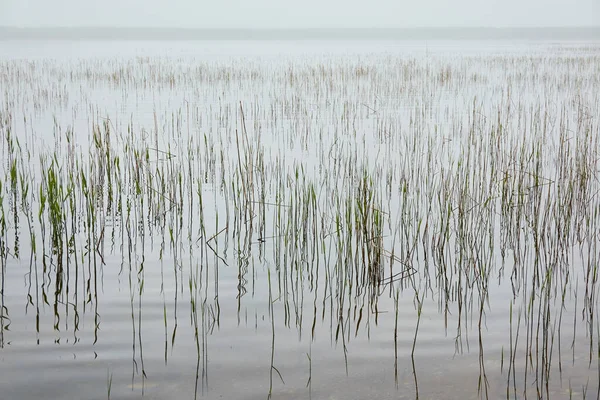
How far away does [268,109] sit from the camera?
1117 cm

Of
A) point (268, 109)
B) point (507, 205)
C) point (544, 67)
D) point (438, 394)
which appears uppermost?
point (544, 67)

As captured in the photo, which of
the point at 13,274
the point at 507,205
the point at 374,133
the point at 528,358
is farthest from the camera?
the point at 374,133

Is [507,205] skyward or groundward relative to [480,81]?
groundward

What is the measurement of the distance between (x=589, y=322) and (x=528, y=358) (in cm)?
51

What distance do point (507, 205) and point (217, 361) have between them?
103 inches

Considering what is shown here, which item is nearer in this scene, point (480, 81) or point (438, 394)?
point (438, 394)

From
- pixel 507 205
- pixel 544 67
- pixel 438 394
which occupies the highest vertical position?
pixel 544 67

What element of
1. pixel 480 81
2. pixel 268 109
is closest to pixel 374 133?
pixel 268 109

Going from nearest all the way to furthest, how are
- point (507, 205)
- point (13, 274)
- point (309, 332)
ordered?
point (309, 332), point (13, 274), point (507, 205)

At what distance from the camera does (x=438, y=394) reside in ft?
8.10

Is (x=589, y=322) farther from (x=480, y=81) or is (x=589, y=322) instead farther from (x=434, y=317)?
(x=480, y=81)

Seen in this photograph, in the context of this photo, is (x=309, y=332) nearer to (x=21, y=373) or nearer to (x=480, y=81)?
(x=21, y=373)

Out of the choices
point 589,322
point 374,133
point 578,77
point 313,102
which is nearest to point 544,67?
point 578,77

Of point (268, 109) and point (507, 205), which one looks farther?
point (268, 109)
